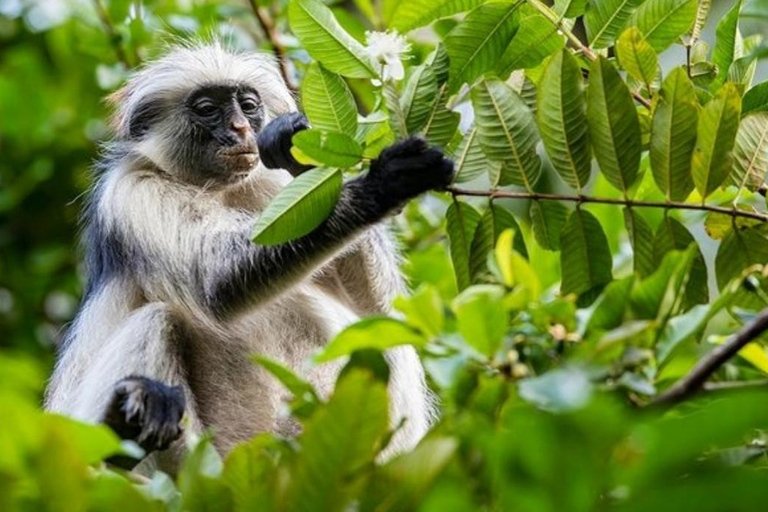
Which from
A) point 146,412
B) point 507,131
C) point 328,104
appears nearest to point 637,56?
point 507,131

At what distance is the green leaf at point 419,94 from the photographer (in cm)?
396

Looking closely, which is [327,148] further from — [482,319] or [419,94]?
[482,319]

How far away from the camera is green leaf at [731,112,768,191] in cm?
385

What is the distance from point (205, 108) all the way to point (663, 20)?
303 cm

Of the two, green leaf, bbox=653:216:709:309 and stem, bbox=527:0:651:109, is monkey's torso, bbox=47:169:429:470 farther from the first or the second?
green leaf, bbox=653:216:709:309

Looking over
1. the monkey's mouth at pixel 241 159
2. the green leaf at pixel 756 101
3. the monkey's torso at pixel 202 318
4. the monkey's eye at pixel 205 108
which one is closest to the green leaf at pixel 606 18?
the green leaf at pixel 756 101

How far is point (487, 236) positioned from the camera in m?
3.99

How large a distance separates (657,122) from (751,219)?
1.58ft

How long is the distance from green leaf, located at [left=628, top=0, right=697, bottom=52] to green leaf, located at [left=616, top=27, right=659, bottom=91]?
115 mm

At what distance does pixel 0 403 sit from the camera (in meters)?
2.29

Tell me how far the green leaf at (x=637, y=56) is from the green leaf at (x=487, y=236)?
1.87 feet

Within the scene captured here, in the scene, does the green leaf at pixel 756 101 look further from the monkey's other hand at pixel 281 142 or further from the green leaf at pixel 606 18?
the monkey's other hand at pixel 281 142

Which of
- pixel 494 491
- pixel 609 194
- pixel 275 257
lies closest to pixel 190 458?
pixel 494 491

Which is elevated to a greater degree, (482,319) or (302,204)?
(482,319)
